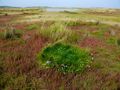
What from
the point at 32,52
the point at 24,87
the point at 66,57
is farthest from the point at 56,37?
the point at 24,87

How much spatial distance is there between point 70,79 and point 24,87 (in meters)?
1.29

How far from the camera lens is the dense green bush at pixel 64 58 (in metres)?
6.34

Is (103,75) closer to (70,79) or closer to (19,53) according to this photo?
(70,79)

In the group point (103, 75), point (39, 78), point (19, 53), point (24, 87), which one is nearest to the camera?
point (24, 87)

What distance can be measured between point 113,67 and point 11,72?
3.25m

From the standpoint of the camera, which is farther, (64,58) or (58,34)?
(58,34)

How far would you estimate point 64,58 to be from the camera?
22.1ft

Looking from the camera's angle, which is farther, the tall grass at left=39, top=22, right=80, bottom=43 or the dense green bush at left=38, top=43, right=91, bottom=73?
the tall grass at left=39, top=22, right=80, bottom=43

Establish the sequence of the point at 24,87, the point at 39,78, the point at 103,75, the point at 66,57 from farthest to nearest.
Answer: the point at 66,57
the point at 103,75
the point at 39,78
the point at 24,87

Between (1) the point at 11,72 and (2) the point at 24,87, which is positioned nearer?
(2) the point at 24,87

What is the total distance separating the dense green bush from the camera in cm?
634

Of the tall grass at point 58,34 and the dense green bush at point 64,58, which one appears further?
the tall grass at point 58,34

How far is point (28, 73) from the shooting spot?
599cm

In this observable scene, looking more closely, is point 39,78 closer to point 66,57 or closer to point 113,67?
point 66,57
